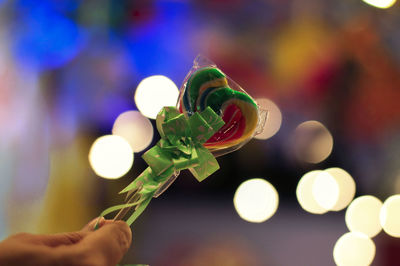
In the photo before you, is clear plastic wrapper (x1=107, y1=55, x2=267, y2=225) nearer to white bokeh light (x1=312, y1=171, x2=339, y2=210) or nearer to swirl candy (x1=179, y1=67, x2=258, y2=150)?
swirl candy (x1=179, y1=67, x2=258, y2=150)

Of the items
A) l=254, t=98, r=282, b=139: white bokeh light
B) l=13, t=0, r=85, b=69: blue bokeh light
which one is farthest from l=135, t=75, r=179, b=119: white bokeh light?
l=254, t=98, r=282, b=139: white bokeh light

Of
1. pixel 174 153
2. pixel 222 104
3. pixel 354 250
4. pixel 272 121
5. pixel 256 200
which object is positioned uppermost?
pixel 272 121

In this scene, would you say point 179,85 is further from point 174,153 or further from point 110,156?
point 174,153

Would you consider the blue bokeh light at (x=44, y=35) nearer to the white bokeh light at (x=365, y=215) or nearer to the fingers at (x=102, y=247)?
the fingers at (x=102, y=247)

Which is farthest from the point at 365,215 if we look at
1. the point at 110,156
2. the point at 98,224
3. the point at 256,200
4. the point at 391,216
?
the point at 98,224

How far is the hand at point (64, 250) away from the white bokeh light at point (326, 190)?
268 cm

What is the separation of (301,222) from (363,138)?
73 centimetres

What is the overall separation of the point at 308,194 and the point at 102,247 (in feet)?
9.48

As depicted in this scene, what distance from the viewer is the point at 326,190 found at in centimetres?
301

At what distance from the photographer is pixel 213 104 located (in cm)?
76

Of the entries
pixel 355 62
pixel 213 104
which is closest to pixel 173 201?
pixel 355 62

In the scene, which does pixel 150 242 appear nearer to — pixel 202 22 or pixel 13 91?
pixel 13 91

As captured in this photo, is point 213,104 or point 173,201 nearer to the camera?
point 213,104

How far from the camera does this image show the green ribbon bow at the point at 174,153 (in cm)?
66
